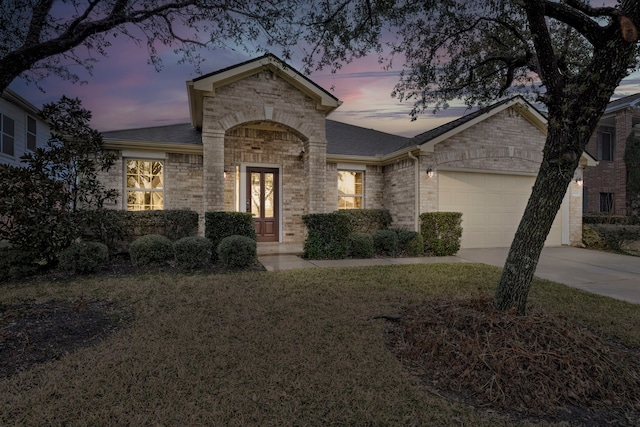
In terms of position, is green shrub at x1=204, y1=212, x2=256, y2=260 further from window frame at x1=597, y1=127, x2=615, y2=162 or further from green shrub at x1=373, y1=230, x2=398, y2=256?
window frame at x1=597, y1=127, x2=615, y2=162

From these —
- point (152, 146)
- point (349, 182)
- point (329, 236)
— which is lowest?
point (329, 236)

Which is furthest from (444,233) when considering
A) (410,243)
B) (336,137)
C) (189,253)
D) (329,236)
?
(189,253)

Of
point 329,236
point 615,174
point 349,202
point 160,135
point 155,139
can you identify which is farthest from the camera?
point 615,174

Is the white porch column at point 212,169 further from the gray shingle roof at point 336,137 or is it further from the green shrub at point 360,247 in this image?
the green shrub at point 360,247

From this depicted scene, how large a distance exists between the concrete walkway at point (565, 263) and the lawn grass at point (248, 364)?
3.44 feet

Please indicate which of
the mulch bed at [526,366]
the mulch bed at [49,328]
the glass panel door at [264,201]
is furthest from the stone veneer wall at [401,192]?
the mulch bed at [49,328]

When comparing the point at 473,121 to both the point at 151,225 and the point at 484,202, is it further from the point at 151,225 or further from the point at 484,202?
the point at 151,225

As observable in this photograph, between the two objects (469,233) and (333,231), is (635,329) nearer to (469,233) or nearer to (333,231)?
(333,231)

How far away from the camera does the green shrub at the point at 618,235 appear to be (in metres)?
10.1

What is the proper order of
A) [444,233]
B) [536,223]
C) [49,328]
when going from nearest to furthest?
1. [536,223]
2. [49,328]
3. [444,233]

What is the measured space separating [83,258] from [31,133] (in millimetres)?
11782

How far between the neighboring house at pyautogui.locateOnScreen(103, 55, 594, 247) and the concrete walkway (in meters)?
1.49

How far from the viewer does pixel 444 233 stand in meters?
9.59

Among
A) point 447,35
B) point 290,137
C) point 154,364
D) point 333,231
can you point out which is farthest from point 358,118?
point 154,364
